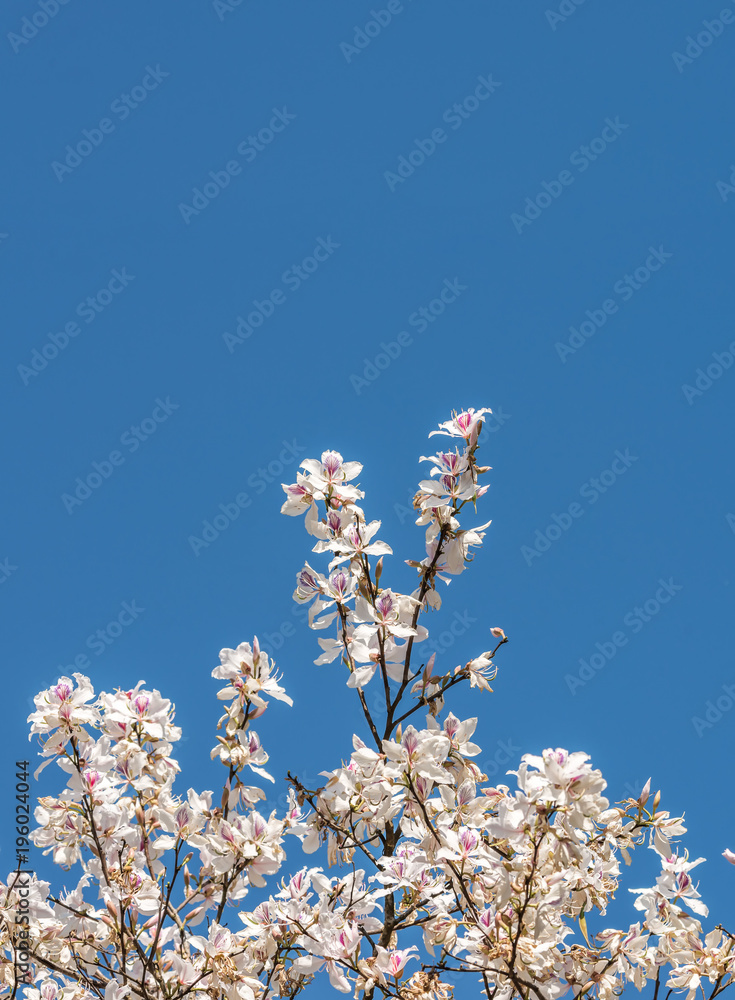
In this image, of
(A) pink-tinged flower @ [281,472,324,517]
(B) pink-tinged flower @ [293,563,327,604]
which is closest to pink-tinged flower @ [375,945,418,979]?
(B) pink-tinged flower @ [293,563,327,604]

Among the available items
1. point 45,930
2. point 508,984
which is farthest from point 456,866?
point 45,930

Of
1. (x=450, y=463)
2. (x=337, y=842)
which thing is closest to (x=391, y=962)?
(x=337, y=842)

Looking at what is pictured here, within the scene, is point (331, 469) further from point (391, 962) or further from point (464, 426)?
point (391, 962)

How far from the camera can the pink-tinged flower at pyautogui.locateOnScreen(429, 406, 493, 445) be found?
3.60 meters

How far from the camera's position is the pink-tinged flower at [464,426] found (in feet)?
11.8

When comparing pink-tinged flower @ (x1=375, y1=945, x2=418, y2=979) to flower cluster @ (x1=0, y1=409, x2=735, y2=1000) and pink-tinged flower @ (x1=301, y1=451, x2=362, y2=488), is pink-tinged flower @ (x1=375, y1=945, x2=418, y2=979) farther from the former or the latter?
pink-tinged flower @ (x1=301, y1=451, x2=362, y2=488)

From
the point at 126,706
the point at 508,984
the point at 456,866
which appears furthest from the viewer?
the point at 126,706

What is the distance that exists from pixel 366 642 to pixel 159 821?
3.89ft

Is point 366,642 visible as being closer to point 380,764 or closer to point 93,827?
point 380,764

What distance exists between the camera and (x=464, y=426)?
11.9 feet

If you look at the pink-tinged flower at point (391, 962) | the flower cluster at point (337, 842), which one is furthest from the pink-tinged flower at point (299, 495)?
the pink-tinged flower at point (391, 962)

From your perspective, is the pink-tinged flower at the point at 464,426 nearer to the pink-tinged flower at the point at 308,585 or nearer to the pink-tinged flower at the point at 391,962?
the pink-tinged flower at the point at 308,585

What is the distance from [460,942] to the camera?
323 centimetres

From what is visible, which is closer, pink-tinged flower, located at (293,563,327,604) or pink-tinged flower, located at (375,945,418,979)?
pink-tinged flower, located at (375,945,418,979)
